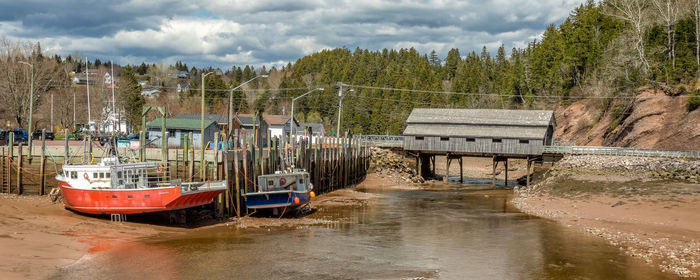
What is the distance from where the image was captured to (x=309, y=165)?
49000 millimetres

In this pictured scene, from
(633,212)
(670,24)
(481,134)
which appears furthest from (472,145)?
(633,212)

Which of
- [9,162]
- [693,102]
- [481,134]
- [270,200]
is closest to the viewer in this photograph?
[270,200]

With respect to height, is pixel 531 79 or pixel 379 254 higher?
pixel 531 79

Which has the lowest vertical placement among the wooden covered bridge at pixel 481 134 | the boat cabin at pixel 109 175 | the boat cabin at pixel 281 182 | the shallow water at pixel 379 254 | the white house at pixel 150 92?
the shallow water at pixel 379 254

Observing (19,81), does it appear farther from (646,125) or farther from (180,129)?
(646,125)

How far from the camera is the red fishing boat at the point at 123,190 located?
31.9 metres

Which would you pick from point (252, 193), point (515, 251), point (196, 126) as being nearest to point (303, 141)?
point (252, 193)

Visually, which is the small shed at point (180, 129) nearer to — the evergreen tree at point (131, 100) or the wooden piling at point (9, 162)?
the evergreen tree at point (131, 100)

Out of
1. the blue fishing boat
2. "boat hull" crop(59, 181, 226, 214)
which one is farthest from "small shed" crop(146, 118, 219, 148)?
"boat hull" crop(59, 181, 226, 214)

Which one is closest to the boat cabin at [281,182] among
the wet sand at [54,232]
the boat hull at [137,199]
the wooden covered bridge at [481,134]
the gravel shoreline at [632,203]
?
the wet sand at [54,232]

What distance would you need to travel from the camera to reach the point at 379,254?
28500mm

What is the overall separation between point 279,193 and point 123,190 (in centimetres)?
936

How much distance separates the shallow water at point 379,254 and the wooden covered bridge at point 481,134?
90.6 feet

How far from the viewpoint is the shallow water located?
79.9 ft
